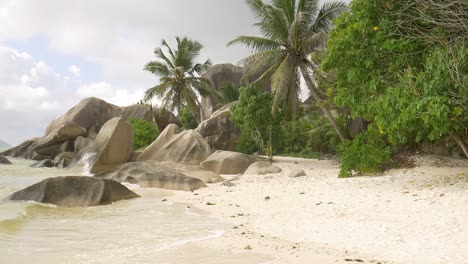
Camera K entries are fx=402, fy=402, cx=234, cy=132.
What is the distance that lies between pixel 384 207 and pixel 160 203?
4951mm

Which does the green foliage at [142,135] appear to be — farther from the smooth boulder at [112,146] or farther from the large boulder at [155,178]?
the large boulder at [155,178]

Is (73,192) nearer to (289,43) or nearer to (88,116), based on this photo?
(289,43)

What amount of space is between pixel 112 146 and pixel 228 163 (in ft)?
18.4

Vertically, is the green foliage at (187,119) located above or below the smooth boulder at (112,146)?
above

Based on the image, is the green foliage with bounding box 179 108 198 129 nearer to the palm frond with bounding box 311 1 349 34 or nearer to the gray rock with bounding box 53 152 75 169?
the gray rock with bounding box 53 152 75 169

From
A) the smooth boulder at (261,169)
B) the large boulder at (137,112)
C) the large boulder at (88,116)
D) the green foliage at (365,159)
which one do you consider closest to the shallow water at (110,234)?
the green foliage at (365,159)

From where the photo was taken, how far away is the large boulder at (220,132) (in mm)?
25781

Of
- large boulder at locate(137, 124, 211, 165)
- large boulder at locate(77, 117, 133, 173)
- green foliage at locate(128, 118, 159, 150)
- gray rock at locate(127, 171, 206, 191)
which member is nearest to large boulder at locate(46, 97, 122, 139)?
green foliage at locate(128, 118, 159, 150)

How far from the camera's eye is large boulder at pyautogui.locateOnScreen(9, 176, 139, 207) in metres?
9.16

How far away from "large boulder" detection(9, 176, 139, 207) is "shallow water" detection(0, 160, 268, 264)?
0.28 metres

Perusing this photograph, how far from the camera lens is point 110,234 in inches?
248

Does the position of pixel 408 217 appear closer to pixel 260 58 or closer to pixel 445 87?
pixel 445 87

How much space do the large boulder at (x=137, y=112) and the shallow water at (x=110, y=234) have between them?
27883 mm

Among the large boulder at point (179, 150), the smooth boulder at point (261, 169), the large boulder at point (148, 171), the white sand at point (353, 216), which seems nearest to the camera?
the white sand at point (353, 216)
